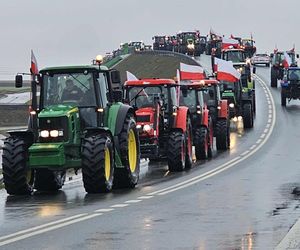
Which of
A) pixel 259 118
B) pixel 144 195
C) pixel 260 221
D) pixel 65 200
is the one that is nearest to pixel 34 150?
pixel 65 200

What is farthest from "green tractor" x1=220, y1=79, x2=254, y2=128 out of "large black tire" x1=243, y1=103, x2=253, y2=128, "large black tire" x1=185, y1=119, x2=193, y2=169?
"large black tire" x1=185, y1=119, x2=193, y2=169

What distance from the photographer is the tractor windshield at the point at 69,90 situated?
17500 millimetres

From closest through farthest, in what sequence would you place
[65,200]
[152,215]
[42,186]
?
[152,215]
[65,200]
[42,186]

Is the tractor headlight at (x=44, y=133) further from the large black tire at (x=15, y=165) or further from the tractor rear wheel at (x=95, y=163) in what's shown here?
the tractor rear wheel at (x=95, y=163)

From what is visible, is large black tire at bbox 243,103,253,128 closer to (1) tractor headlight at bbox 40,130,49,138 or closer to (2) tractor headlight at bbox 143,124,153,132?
(2) tractor headlight at bbox 143,124,153,132

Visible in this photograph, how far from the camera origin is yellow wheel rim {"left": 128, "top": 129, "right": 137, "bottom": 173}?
61.3 ft

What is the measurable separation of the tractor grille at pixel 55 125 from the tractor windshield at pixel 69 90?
831 millimetres

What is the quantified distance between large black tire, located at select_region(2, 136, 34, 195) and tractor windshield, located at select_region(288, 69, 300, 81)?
109 ft

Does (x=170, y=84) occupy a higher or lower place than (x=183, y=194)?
higher

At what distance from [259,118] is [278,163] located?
1902cm

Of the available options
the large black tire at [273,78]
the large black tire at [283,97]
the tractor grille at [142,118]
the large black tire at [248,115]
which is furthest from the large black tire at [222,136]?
the large black tire at [273,78]

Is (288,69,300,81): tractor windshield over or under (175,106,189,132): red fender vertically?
over

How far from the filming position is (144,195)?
1655cm

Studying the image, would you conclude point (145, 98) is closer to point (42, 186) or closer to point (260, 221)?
point (42, 186)
